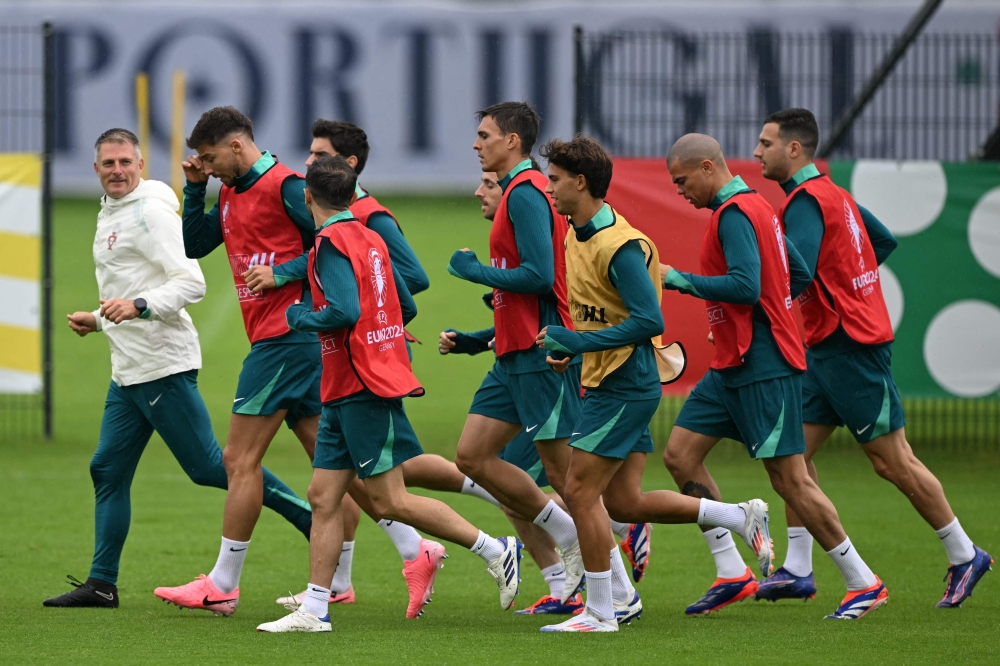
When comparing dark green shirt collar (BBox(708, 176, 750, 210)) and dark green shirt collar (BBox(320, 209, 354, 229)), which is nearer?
dark green shirt collar (BBox(320, 209, 354, 229))

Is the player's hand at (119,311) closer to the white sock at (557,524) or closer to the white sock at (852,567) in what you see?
the white sock at (557,524)

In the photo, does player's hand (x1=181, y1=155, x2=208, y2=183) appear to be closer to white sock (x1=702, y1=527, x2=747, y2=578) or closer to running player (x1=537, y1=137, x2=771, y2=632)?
running player (x1=537, y1=137, x2=771, y2=632)

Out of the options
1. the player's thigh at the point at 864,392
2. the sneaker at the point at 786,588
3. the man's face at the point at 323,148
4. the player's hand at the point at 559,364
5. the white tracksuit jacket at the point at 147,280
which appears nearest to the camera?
the player's hand at the point at 559,364

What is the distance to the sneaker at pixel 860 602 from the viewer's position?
20.8ft

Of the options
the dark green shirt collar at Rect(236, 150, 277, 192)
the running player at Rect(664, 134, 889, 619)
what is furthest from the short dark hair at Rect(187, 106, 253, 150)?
the running player at Rect(664, 134, 889, 619)

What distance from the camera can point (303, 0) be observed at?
33.0 meters

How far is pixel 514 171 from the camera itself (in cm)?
642

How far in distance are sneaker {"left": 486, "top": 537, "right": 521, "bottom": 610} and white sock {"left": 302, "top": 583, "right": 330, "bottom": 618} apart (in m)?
0.86

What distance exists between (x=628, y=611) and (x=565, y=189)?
1946 mm

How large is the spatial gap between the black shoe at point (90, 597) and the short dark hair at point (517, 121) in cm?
291

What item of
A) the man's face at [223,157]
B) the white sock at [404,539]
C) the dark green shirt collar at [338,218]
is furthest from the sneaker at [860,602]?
the man's face at [223,157]

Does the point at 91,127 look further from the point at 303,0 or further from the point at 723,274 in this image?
the point at 723,274

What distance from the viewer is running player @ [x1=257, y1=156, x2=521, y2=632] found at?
231 inches

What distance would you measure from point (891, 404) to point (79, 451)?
7.65 metres
